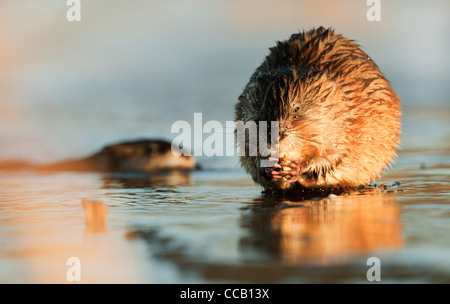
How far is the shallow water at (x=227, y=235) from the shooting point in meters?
3.69

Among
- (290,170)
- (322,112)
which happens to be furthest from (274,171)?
(322,112)

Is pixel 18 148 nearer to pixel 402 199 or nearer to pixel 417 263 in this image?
pixel 402 199

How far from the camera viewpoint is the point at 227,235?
181 inches

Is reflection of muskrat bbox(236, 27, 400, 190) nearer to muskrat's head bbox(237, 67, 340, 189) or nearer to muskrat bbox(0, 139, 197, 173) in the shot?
muskrat's head bbox(237, 67, 340, 189)

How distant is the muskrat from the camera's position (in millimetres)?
10219

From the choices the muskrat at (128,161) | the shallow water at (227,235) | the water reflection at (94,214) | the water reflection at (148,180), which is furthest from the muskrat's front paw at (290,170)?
the muskrat at (128,161)

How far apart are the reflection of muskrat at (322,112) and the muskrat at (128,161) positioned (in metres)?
3.30

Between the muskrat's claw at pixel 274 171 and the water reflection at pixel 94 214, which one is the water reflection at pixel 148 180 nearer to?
the muskrat's claw at pixel 274 171

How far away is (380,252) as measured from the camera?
4012 mm

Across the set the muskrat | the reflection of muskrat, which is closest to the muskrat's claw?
the reflection of muskrat

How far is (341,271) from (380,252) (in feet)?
1.65

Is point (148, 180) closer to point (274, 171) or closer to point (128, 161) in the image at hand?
point (128, 161)

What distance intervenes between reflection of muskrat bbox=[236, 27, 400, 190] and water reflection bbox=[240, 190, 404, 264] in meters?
0.53

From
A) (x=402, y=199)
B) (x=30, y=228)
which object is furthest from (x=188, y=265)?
(x=402, y=199)
